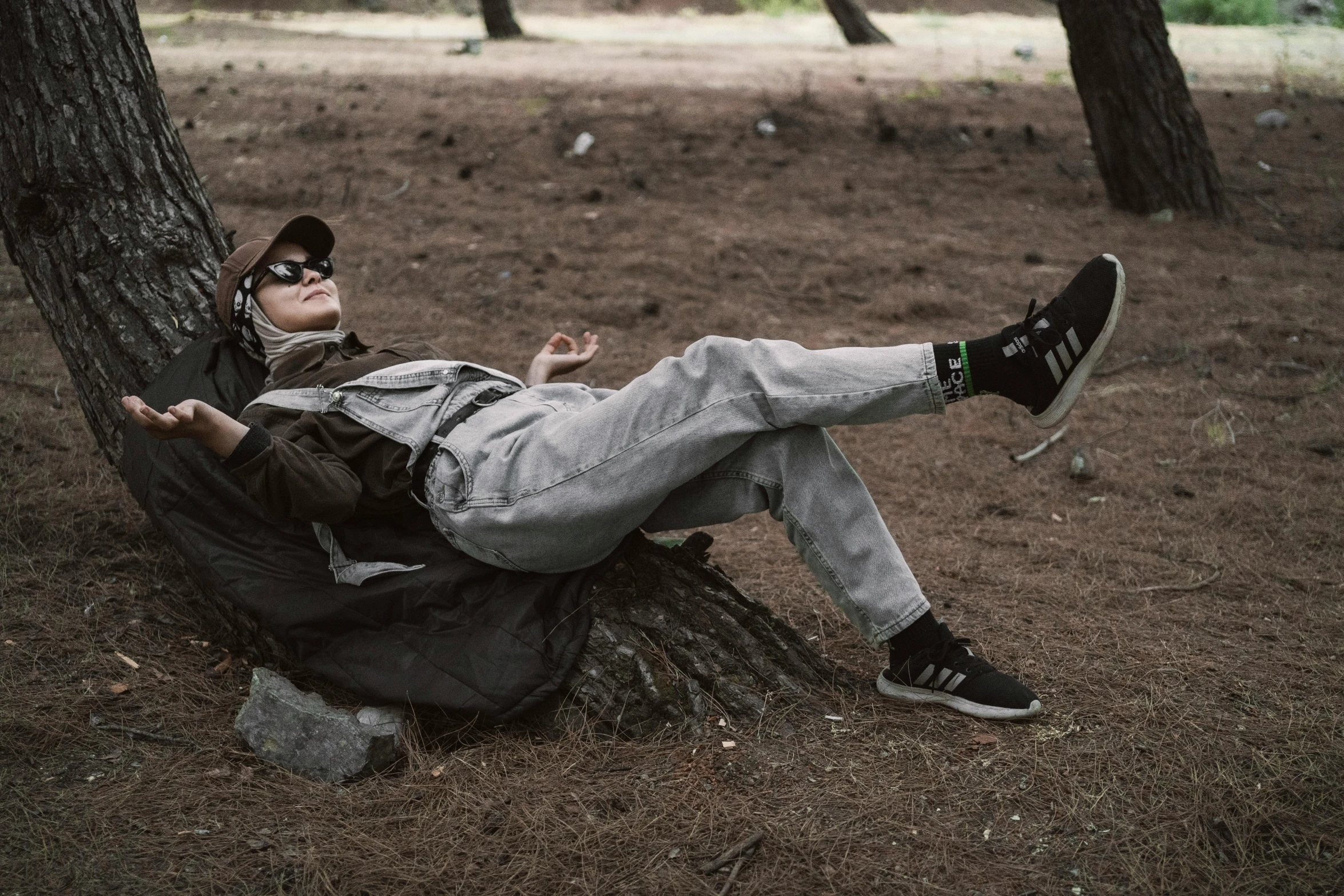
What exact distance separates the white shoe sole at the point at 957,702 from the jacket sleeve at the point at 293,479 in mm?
1463

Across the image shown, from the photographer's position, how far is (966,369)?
8.21 feet

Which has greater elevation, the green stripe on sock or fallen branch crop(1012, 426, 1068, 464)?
the green stripe on sock

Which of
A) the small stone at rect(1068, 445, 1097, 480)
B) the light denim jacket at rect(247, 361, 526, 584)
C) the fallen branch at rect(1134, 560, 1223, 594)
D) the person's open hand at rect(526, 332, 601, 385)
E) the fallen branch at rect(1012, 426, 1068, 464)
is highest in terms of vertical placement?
the light denim jacket at rect(247, 361, 526, 584)

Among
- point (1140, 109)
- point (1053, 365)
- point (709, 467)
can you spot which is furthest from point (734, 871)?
point (1140, 109)

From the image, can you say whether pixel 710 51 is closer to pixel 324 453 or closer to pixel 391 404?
pixel 391 404

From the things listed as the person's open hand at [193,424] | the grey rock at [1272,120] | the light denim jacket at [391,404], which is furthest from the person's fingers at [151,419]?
the grey rock at [1272,120]

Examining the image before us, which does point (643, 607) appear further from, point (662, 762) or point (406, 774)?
point (406, 774)

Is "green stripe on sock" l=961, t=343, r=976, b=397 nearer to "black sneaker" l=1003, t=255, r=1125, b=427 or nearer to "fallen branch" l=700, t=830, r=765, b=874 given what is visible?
"black sneaker" l=1003, t=255, r=1125, b=427

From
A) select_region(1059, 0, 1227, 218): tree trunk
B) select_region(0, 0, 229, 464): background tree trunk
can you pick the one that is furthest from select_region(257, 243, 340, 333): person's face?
select_region(1059, 0, 1227, 218): tree trunk

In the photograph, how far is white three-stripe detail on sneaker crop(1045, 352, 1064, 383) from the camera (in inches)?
100.0

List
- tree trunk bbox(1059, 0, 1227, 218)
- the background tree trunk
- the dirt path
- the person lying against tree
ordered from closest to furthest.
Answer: the person lying against tree < the background tree trunk < tree trunk bbox(1059, 0, 1227, 218) < the dirt path

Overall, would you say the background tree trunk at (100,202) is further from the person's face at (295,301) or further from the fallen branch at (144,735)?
the fallen branch at (144,735)

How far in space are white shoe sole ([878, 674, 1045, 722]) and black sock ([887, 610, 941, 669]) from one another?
0.30ft

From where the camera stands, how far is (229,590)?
2.75 metres
